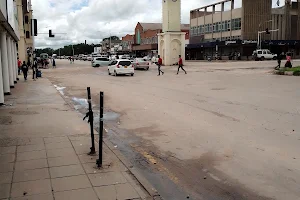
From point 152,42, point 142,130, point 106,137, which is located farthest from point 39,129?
point 152,42

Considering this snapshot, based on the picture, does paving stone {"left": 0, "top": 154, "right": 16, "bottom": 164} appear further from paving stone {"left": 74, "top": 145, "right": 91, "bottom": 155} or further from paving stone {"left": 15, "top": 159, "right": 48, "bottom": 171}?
paving stone {"left": 74, "top": 145, "right": 91, "bottom": 155}

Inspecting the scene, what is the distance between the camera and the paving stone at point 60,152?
6.55 metres

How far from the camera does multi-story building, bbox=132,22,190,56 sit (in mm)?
100444

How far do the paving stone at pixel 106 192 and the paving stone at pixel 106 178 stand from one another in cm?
15

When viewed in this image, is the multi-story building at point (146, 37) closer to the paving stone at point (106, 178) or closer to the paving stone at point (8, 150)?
the paving stone at point (8, 150)

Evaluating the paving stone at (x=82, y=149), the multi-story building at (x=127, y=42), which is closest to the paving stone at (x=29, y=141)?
the paving stone at (x=82, y=149)

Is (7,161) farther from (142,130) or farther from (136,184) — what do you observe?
(142,130)

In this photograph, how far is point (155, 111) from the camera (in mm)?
11836

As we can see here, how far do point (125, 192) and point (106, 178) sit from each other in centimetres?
64

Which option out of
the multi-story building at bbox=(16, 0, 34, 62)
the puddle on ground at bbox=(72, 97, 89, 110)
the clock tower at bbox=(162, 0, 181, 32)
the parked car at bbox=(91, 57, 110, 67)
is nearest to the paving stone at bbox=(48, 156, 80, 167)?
the puddle on ground at bbox=(72, 97, 89, 110)

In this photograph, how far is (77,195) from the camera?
15.2 ft

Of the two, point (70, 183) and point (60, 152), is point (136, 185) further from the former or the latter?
point (60, 152)

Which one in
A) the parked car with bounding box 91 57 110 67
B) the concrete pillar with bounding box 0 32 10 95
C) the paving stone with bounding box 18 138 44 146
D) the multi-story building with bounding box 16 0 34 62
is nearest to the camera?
the paving stone with bounding box 18 138 44 146

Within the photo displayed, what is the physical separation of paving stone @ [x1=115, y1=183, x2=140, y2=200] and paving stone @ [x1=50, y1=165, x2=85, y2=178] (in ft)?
2.97
